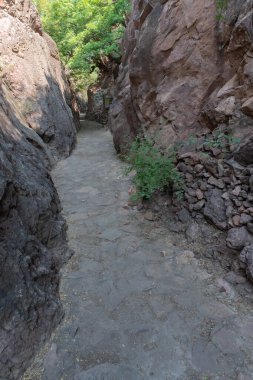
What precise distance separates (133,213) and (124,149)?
2.85 m

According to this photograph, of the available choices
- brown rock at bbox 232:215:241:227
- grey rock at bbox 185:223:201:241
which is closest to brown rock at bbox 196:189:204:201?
grey rock at bbox 185:223:201:241

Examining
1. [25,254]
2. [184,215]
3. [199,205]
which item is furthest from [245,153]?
[25,254]

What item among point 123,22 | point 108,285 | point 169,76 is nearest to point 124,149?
point 169,76

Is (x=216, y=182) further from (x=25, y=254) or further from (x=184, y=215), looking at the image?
(x=25, y=254)

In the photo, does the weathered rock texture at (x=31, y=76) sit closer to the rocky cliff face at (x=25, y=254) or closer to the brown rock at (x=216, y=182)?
the rocky cliff face at (x=25, y=254)

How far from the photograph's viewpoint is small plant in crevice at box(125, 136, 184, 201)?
4094 millimetres

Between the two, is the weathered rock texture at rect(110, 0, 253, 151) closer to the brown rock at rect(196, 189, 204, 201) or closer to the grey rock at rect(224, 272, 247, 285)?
the brown rock at rect(196, 189, 204, 201)

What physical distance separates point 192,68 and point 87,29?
871 centimetres

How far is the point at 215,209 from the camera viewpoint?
3518mm

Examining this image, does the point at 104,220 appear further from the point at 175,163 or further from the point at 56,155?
the point at 56,155

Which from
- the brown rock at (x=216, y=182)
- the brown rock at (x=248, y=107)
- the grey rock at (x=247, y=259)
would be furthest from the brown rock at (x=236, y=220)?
the brown rock at (x=248, y=107)

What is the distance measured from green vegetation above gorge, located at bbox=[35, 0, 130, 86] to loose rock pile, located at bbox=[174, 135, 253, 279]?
849 cm

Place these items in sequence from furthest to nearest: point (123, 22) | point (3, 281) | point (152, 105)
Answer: point (123, 22)
point (152, 105)
point (3, 281)

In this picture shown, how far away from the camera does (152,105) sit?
5.52 m
